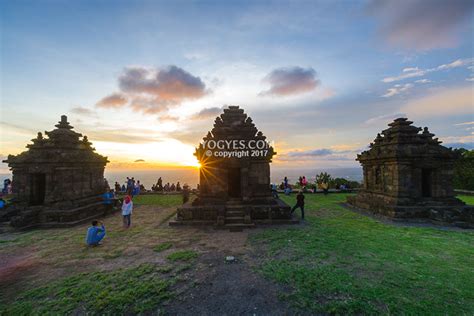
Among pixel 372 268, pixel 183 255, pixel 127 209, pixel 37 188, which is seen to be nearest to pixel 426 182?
pixel 372 268

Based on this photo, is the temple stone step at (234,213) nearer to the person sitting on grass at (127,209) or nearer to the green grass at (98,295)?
the person sitting on grass at (127,209)

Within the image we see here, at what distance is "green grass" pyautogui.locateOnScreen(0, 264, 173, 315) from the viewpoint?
4824 millimetres

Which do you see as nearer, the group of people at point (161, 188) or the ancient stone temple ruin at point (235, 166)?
the ancient stone temple ruin at point (235, 166)

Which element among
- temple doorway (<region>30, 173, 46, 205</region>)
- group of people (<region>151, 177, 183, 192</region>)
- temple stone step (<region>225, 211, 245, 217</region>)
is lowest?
temple stone step (<region>225, 211, 245, 217</region>)

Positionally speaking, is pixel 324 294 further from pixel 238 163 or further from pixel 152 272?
pixel 238 163

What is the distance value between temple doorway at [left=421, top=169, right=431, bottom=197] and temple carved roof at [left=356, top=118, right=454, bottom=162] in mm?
1401

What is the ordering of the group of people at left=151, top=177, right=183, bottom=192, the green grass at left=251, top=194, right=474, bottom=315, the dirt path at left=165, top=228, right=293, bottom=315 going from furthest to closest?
the group of people at left=151, top=177, right=183, bottom=192 < the green grass at left=251, top=194, right=474, bottom=315 < the dirt path at left=165, top=228, right=293, bottom=315

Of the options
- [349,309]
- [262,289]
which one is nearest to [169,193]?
[262,289]

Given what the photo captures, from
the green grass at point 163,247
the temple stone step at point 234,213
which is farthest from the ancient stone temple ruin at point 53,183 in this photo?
the temple stone step at point 234,213

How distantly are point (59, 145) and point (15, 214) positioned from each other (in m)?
4.79

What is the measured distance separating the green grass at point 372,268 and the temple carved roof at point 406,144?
5.15 metres

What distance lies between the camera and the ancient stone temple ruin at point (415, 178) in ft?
42.9

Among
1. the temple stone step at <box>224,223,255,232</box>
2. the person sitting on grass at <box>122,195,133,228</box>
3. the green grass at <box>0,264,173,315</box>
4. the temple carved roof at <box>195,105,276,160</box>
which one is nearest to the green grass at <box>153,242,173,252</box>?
the green grass at <box>0,264,173,315</box>

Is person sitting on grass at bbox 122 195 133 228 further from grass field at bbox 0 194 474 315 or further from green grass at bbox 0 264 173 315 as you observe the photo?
green grass at bbox 0 264 173 315
